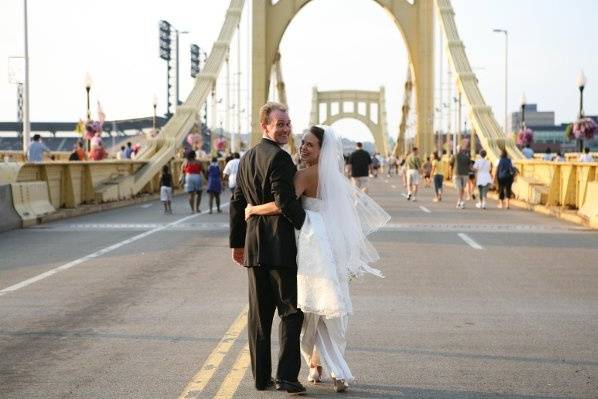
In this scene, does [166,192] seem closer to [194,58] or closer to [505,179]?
[505,179]

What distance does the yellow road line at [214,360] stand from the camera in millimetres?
6570

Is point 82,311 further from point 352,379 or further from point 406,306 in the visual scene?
point 352,379

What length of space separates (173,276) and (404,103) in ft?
305

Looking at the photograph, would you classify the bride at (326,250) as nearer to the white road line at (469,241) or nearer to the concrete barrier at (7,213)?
the white road line at (469,241)

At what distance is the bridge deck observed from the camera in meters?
6.85

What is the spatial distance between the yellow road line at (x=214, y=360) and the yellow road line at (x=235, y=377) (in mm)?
125

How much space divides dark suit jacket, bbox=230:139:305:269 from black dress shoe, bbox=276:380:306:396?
0.73 meters

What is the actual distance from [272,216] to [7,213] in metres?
16.0

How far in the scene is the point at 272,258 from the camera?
6.54 metres

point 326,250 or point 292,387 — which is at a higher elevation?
point 326,250

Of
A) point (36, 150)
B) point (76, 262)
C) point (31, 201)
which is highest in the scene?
point (36, 150)

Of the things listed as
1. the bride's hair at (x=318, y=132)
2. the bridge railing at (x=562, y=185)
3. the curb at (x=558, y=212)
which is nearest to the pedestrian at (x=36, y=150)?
the curb at (x=558, y=212)

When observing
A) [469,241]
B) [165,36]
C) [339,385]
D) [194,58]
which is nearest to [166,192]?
[469,241]

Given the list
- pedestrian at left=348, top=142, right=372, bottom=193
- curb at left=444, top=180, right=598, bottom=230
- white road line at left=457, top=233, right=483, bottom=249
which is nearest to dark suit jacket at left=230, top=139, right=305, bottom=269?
white road line at left=457, top=233, right=483, bottom=249
